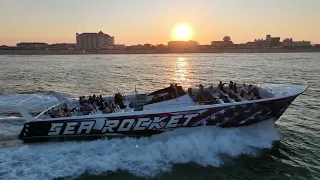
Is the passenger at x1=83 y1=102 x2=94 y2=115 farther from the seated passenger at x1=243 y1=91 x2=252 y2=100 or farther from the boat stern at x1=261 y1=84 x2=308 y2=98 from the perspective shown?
the boat stern at x1=261 y1=84 x2=308 y2=98

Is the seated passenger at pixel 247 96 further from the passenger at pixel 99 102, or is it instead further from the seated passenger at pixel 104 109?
the passenger at pixel 99 102

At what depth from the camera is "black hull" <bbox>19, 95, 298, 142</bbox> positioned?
12711 mm

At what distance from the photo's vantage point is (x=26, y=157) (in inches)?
460

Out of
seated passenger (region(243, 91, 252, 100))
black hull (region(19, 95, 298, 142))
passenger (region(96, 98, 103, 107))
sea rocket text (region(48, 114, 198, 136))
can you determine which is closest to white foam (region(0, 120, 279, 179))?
black hull (region(19, 95, 298, 142))

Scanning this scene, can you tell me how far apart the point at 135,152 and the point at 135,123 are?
133 centimetres

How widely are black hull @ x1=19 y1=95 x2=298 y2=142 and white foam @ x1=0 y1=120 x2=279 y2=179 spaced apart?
29 centimetres

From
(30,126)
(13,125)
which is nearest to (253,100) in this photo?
(30,126)

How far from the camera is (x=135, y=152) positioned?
12.1 metres

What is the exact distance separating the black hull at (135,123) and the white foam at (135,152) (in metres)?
0.29

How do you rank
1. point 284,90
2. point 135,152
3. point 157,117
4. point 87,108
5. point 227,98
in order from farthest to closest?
1. point 284,90
2. point 227,98
3. point 87,108
4. point 157,117
5. point 135,152

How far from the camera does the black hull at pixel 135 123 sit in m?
12.7

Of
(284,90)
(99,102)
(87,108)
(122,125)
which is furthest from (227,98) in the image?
(87,108)

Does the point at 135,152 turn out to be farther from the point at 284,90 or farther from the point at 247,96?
the point at 284,90

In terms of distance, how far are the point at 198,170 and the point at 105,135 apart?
4.36 metres
